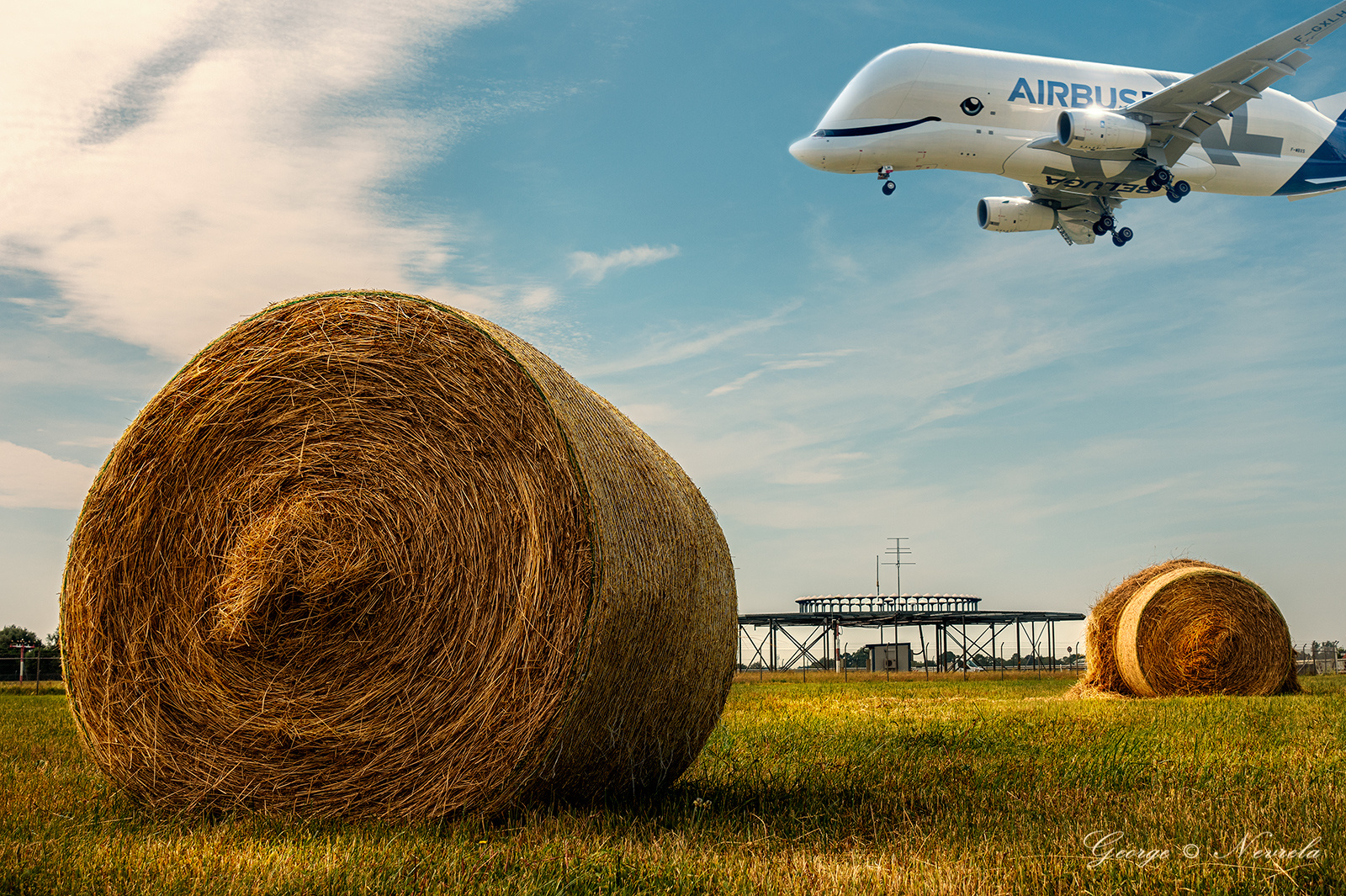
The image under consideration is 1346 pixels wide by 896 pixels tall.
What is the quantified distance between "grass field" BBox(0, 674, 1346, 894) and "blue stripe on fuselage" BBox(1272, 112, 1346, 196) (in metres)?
27.5

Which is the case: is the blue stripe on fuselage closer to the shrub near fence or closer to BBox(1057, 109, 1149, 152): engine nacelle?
BBox(1057, 109, 1149, 152): engine nacelle

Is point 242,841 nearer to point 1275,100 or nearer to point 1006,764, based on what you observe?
point 1006,764

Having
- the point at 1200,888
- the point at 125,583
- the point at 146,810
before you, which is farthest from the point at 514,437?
the point at 1200,888

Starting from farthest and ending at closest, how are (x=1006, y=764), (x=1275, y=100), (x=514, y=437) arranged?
(x=1275, y=100) < (x=1006, y=764) < (x=514, y=437)

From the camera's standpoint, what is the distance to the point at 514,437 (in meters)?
4.20

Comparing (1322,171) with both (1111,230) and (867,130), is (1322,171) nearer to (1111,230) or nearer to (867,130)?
(1111,230)

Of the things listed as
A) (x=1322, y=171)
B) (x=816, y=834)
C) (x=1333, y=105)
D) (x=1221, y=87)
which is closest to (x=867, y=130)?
(x=1221, y=87)

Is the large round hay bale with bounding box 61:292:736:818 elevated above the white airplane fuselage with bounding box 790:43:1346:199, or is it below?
below

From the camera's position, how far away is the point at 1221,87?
22.7 meters

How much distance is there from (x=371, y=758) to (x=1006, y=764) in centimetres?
322

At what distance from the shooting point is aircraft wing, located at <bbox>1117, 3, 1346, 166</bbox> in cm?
2141

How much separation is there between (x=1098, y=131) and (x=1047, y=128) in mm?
3442

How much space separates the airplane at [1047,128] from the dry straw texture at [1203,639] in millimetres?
11756

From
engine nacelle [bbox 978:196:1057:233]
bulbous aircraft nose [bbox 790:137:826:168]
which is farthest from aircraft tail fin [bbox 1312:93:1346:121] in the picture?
bulbous aircraft nose [bbox 790:137:826:168]
